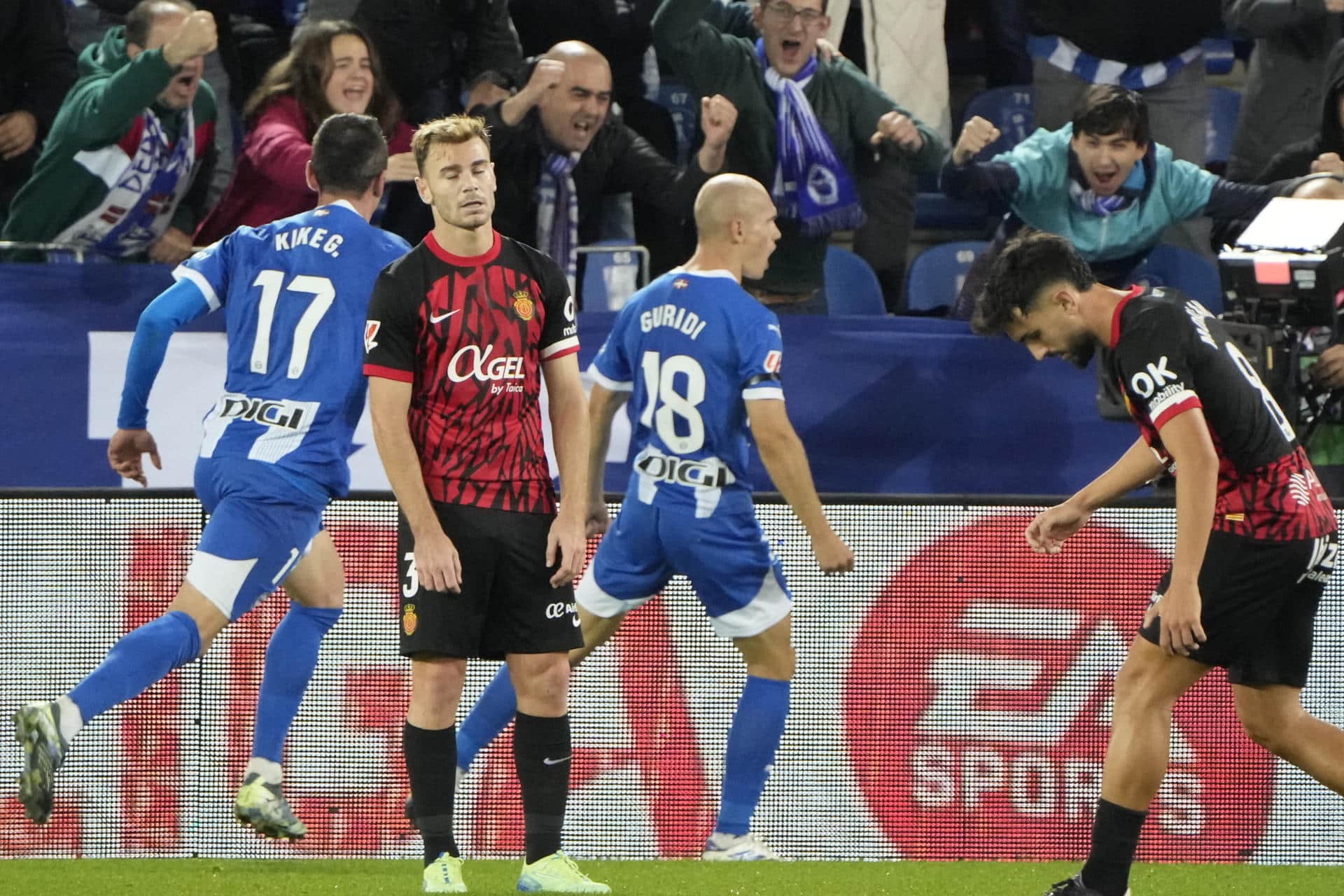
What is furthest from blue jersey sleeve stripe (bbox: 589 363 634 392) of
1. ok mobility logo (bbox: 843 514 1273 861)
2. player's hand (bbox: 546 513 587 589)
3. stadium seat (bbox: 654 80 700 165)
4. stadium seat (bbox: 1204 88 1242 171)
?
stadium seat (bbox: 1204 88 1242 171)

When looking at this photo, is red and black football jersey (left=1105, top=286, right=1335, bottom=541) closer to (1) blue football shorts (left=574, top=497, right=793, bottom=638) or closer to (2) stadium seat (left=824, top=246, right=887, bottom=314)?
(1) blue football shorts (left=574, top=497, right=793, bottom=638)

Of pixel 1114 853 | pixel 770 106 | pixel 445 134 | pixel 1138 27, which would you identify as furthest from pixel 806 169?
pixel 1114 853

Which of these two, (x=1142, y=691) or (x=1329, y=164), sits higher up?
(x=1329, y=164)

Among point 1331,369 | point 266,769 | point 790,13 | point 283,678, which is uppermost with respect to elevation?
point 790,13

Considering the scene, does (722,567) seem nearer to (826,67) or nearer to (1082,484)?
(1082,484)

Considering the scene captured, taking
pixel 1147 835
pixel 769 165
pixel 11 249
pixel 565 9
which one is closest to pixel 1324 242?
pixel 1147 835

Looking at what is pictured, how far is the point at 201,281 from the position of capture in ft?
18.0

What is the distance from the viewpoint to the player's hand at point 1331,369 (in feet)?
20.6

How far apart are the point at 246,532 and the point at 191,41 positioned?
237 centimetres

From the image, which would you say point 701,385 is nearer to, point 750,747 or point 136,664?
point 750,747

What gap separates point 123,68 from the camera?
7.02 m

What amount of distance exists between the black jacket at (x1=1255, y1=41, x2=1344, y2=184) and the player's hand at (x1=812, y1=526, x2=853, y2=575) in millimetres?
3377

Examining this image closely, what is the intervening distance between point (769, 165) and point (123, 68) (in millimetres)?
2546

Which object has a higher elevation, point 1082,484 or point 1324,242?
point 1324,242
